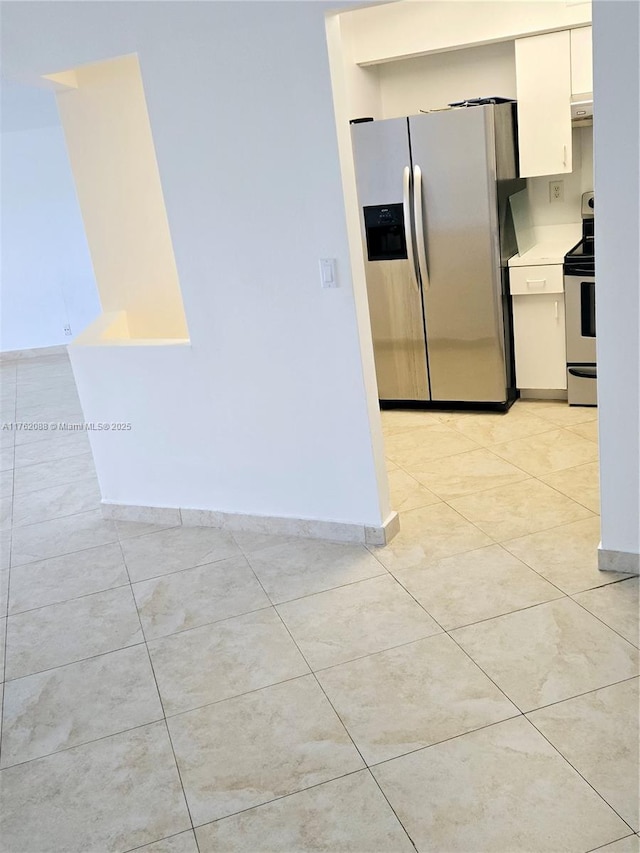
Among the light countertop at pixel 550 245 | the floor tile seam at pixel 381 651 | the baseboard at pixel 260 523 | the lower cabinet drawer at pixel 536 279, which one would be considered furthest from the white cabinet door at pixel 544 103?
the floor tile seam at pixel 381 651

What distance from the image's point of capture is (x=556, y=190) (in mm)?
4605

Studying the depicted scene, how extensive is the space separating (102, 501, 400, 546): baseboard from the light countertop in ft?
6.11

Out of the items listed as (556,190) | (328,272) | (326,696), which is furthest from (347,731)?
(556,190)

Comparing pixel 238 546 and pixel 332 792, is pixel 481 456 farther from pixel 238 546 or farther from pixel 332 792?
pixel 332 792

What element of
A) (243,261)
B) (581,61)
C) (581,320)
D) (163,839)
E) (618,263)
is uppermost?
(581,61)

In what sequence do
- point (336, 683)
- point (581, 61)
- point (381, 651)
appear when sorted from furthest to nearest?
point (581, 61) → point (381, 651) → point (336, 683)

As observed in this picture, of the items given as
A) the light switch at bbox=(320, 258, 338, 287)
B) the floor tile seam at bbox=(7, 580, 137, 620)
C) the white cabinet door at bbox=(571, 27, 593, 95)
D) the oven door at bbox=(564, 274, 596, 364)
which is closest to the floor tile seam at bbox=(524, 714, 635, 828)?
the light switch at bbox=(320, 258, 338, 287)

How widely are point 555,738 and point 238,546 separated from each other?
1653mm

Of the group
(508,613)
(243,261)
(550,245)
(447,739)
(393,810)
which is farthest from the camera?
(550,245)

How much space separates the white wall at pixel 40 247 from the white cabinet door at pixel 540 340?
204 inches

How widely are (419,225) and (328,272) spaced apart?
1560mm

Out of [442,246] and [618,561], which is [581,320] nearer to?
[442,246]

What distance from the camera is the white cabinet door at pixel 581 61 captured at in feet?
12.8

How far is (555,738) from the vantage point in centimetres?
198
